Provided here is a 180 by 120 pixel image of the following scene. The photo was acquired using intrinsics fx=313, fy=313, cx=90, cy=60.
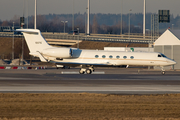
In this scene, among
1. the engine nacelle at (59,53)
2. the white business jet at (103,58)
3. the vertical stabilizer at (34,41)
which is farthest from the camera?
the vertical stabilizer at (34,41)

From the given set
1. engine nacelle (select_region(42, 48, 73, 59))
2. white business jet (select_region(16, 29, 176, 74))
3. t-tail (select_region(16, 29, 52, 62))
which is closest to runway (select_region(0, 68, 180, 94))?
engine nacelle (select_region(42, 48, 73, 59))

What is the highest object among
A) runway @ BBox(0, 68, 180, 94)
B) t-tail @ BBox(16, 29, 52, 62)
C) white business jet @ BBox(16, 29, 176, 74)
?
t-tail @ BBox(16, 29, 52, 62)

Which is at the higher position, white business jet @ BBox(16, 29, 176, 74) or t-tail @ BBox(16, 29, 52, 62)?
t-tail @ BBox(16, 29, 52, 62)

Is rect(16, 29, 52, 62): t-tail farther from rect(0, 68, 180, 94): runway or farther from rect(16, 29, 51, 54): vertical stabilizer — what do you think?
rect(0, 68, 180, 94): runway

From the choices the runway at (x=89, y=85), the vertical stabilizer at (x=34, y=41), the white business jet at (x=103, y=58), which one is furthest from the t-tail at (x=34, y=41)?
the runway at (x=89, y=85)

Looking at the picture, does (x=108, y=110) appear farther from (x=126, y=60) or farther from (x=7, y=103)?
(x=126, y=60)

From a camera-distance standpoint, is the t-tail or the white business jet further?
the t-tail

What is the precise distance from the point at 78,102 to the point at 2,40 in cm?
11442

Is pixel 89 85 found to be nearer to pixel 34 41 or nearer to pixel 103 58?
pixel 103 58

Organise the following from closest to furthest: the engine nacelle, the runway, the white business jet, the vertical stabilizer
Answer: the runway < the engine nacelle < the white business jet < the vertical stabilizer

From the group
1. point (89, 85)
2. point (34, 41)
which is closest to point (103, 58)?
point (34, 41)

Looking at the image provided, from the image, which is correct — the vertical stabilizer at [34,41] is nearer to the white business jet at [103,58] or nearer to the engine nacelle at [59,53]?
the white business jet at [103,58]

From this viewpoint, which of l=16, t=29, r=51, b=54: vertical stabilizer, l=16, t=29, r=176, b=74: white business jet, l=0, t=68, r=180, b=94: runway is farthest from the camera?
l=16, t=29, r=51, b=54: vertical stabilizer

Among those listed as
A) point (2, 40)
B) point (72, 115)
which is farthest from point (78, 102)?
point (2, 40)
